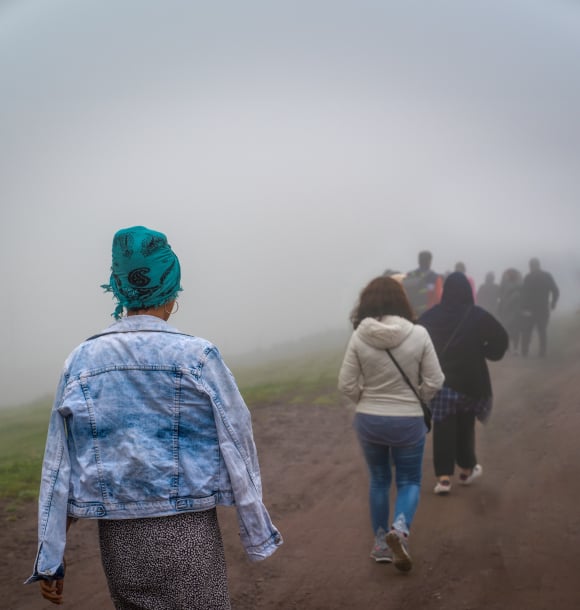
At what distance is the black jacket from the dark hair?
4.22 feet

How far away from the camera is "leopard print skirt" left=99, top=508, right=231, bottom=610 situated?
2.29 meters

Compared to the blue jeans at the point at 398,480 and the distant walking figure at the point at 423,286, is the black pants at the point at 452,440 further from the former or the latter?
the distant walking figure at the point at 423,286

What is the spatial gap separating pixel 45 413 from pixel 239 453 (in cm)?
1623

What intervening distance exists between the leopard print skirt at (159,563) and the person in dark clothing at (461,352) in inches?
178

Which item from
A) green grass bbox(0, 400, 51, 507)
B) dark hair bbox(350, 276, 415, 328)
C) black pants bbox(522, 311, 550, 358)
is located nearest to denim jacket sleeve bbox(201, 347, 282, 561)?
dark hair bbox(350, 276, 415, 328)

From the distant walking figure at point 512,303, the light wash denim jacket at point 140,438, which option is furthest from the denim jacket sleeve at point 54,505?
→ the distant walking figure at point 512,303

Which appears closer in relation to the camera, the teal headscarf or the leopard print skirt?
the leopard print skirt

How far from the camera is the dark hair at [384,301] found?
17.1 ft

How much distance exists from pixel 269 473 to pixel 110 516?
6142 mm

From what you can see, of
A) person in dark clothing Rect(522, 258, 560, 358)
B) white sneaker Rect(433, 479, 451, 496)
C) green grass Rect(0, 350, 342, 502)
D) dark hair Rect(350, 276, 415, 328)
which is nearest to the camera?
dark hair Rect(350, 276, 415, 328)

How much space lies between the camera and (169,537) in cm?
230

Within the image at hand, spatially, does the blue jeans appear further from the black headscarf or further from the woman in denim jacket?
the woman in denim jacket

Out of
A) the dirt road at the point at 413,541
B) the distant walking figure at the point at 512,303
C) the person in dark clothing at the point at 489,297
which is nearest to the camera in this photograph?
the dirt road at the point at 413,541

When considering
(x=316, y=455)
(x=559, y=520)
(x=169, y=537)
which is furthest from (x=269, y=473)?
(x=169, y=537)
